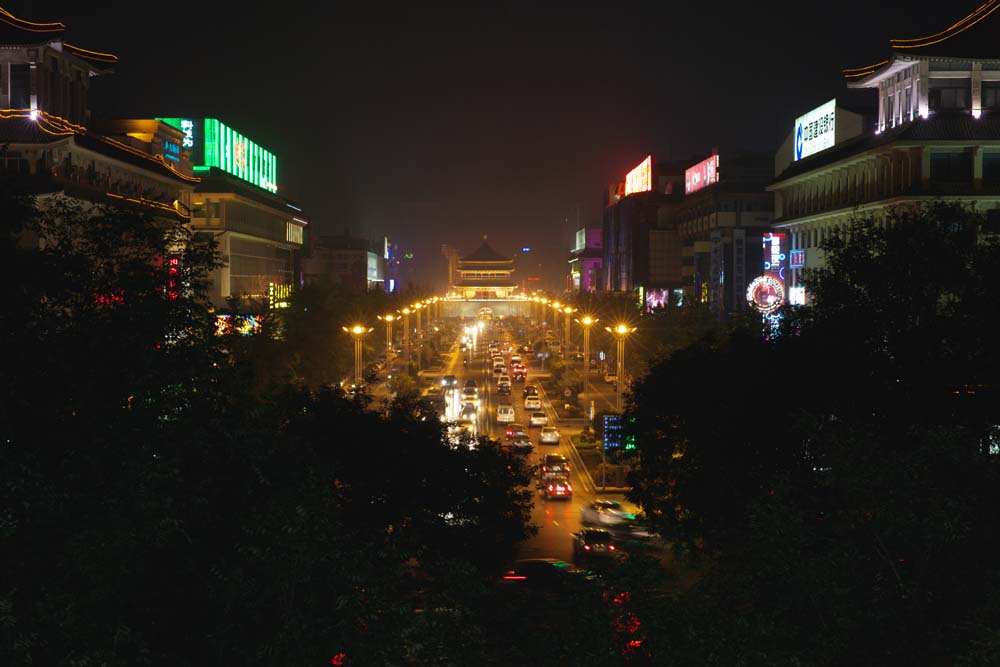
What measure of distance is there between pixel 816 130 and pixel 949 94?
1556 centimetres

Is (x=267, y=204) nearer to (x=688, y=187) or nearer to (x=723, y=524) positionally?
(x=688, y=187)

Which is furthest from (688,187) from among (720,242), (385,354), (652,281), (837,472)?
(837,472)

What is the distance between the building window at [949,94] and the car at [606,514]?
102ft

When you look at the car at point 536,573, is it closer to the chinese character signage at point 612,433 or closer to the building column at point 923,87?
the chinese character signage at point 612,433

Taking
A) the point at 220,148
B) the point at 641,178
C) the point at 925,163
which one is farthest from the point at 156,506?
the point at 641,178

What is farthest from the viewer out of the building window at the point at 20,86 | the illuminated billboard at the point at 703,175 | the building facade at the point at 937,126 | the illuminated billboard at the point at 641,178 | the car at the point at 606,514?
the illuminated billboard at the point at 641,178


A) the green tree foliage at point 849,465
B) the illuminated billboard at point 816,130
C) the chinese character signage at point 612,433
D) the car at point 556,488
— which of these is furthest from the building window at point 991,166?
the green tree foliage at point 849,465

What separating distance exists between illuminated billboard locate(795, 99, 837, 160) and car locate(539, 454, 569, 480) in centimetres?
3604

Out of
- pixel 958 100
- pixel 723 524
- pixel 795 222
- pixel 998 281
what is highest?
pixel 958 100

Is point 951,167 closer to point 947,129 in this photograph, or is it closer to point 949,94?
point 947,129

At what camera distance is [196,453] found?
45.5 feet

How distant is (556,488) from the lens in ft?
119

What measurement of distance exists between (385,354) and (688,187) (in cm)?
4196

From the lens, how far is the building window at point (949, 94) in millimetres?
53938
